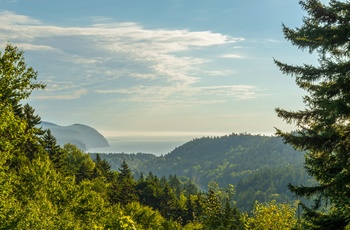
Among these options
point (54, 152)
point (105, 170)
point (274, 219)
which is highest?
point (54, 152)

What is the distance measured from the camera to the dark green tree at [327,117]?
48.3ft

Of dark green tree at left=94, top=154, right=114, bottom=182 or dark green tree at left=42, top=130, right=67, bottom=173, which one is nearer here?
dark green tree at left=42, top=130, right=67, bottom=173

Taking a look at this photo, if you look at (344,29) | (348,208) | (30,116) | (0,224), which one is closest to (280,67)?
(344,29)

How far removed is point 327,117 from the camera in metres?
15.6

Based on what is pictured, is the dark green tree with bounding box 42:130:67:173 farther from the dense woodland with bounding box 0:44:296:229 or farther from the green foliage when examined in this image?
the green foliage

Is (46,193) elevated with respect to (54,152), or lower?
lower

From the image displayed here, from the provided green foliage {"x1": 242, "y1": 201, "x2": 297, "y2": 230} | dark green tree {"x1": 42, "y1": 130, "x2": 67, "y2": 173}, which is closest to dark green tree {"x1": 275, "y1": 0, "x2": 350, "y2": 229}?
green foliage {"x1": 242, "y1": 201, "x2": 297, "y2": 230}

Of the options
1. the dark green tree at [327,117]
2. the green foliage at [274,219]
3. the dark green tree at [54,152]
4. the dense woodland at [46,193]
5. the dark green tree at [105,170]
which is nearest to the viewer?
the dark green tree at [327,117]

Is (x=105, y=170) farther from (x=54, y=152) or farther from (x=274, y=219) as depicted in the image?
(x=274, y=219)

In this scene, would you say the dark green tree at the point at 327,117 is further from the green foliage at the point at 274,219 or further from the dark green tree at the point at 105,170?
the dark green tree at the point at 105,170

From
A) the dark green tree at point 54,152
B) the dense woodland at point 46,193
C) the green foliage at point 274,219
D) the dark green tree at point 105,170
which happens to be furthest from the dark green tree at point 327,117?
the dark green tree at point 105,170

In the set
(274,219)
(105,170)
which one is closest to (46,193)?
(274,219)

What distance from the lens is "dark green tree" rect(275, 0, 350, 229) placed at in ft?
48.3

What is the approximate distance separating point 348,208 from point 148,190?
8178 centimetres
